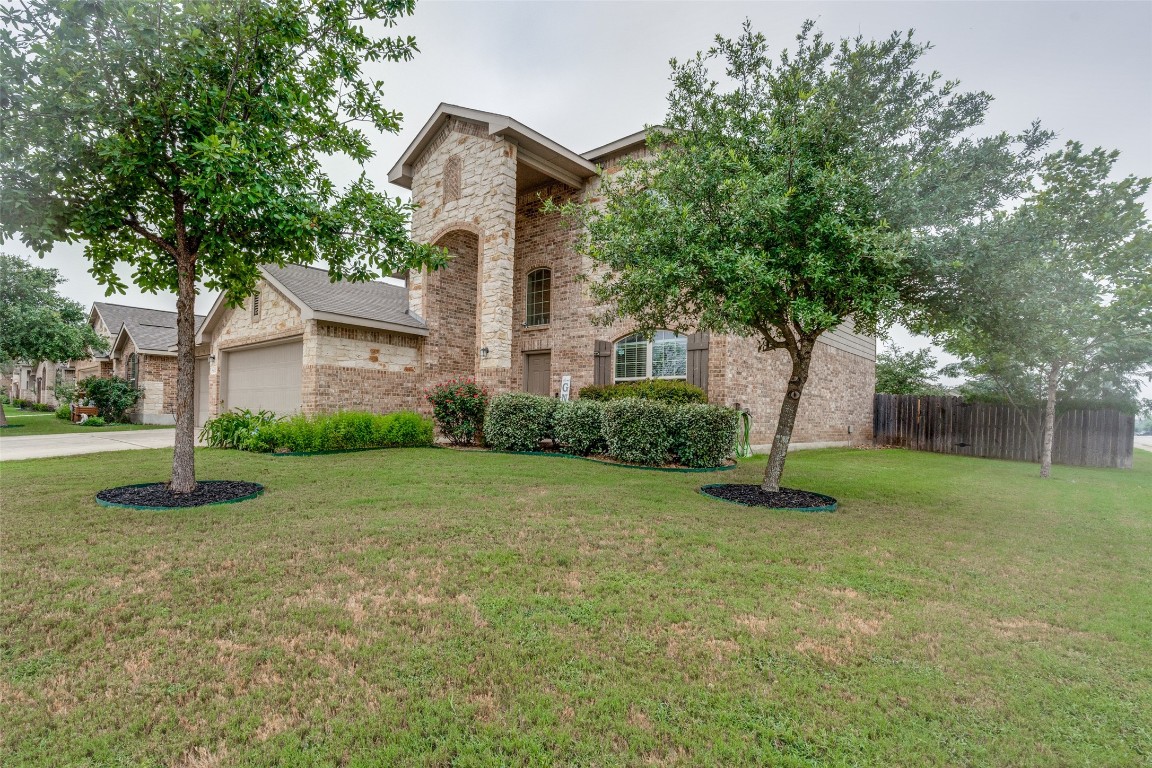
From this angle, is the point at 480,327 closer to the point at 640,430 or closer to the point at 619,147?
the point at 640,430

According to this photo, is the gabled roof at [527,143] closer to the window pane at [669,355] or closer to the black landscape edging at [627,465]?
the window pane at [669,355]

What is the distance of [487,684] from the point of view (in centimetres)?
224

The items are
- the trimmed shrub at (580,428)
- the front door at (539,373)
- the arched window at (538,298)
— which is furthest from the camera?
the arched window at (538,298)

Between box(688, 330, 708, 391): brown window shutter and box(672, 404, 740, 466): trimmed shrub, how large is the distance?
1.54 m

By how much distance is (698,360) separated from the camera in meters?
10.5

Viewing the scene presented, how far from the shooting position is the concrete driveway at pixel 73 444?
30.3 feet

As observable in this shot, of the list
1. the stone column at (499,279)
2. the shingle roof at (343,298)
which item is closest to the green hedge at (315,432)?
the stone column at (499,279)

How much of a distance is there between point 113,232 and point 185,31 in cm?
241

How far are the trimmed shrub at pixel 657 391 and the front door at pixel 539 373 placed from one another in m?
2.43

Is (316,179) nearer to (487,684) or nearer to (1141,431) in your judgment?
(487,684)

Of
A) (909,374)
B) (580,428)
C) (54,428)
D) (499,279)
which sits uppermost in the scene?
(499,279)

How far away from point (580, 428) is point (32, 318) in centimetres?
1886

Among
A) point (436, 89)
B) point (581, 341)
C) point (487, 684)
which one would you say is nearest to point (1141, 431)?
point (581, 341)

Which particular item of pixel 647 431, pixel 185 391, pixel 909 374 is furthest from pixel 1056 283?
pixel 909 374
